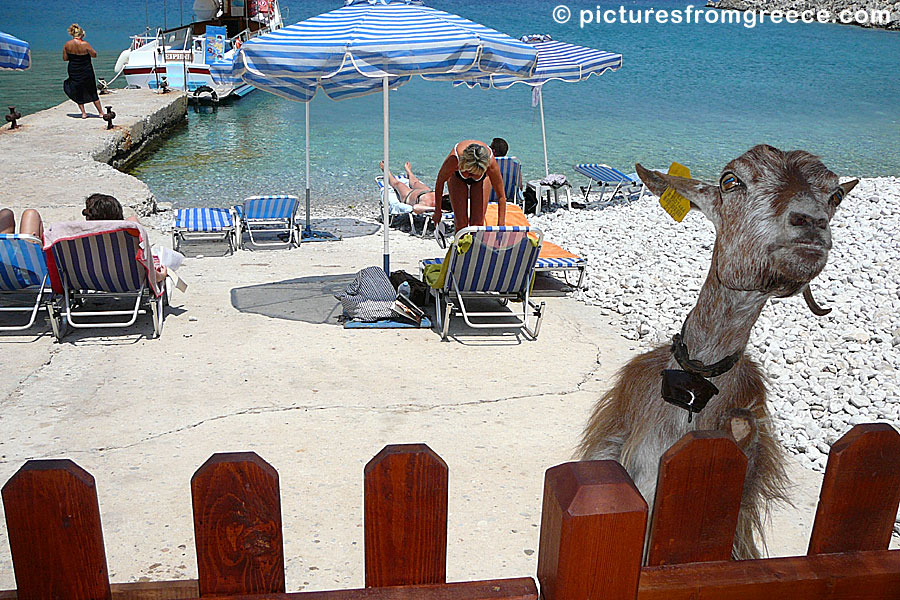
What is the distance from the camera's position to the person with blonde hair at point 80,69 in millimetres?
15062

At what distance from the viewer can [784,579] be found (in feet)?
3.84

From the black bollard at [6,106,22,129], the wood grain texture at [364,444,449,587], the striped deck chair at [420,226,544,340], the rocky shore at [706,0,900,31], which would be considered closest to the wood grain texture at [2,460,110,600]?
the wood grain texture at [364,444,449,587]

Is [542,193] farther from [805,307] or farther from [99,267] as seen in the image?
[99,267]

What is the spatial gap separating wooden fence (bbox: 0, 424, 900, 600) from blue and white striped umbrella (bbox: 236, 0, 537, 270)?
5253 mm

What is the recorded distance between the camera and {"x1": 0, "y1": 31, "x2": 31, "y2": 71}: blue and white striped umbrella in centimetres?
793

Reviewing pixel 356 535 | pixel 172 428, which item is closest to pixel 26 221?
pixel 172 428

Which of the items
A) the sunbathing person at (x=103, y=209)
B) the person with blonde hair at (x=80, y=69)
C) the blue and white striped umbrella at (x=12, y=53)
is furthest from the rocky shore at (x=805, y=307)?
the person with blonde hair at (x=80, y=69)

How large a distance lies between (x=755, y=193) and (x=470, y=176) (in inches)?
205

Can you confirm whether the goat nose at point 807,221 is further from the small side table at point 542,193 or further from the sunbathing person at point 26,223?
the small side table at point 542,193

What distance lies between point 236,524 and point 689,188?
1349 millimetres

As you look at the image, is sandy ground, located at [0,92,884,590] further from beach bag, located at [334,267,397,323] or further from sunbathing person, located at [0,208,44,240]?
sunbathing person, located at [0,208,44,240]

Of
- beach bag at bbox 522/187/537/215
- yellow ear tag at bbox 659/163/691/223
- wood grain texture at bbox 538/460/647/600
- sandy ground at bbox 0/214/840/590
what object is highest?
yellow ear tag at bbox 659/163/691/223

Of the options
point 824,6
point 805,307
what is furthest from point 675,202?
point 824,6

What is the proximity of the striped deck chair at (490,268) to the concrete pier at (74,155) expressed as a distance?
17.2 feet
